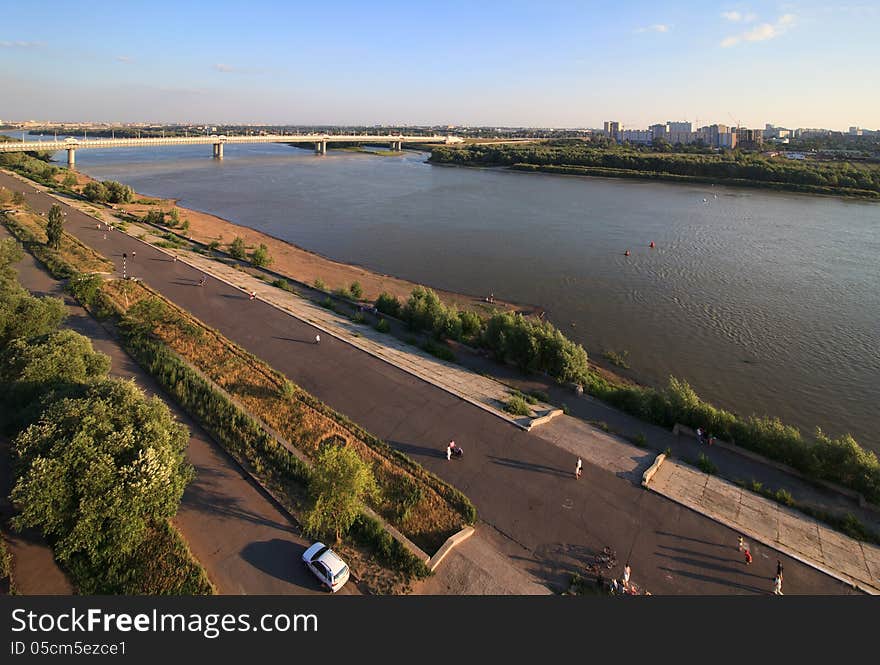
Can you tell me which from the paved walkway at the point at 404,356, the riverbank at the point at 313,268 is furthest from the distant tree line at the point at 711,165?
the paved walkway at the point at 404,356

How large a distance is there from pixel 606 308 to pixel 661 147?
106955 millimetres

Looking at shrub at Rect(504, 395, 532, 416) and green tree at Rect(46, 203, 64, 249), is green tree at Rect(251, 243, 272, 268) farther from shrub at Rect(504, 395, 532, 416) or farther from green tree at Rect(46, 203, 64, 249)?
shrub at Rect(504, 395, 532, 416)

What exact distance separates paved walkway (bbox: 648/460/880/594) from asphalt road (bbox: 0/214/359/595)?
296 inches

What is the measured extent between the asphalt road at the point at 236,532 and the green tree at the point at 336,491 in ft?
2.09

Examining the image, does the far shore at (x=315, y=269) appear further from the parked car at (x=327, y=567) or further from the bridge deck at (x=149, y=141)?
the bridge deck at (x=149, y=141)

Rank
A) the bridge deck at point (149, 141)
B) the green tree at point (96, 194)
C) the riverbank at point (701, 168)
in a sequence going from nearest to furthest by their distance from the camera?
1. the green tree at point (96, 194)
2. the riverbank at point (701, 168)
3. the bridge deck at point (149, 141)

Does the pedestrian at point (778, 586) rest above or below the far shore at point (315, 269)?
below

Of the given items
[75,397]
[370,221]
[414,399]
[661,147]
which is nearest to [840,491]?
[414,399]

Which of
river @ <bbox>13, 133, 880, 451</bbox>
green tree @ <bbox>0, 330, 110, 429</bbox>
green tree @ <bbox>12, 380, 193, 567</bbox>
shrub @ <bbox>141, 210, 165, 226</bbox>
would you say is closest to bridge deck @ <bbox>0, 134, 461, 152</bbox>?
river @ <bbox>13, 133, 880, 451</bbox>

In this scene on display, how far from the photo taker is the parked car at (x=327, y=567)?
8289 mm

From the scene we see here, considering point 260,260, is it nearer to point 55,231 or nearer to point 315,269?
point 315,269

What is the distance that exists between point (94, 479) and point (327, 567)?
4189 mm

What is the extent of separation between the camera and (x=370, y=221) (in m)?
46.1

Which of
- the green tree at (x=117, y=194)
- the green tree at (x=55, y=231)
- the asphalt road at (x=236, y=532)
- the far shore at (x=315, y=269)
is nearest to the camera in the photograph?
the asphalt road at (x=236, y=532)
